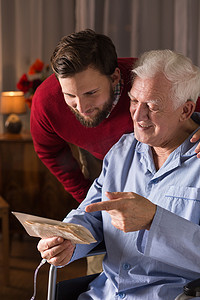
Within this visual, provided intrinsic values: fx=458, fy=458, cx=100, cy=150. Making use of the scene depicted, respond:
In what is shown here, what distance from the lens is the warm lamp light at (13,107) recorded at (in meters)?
3.63

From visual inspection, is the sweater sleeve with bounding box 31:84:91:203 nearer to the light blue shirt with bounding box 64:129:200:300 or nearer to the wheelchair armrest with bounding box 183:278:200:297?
the light blue shirt with bounding box 64:129:200:300

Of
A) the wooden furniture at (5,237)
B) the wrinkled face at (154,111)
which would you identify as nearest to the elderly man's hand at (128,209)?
the wrinkled face at (154,111)

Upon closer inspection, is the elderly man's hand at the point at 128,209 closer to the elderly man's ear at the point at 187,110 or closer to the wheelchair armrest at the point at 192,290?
the wheelchair armrest at the point at 192,290

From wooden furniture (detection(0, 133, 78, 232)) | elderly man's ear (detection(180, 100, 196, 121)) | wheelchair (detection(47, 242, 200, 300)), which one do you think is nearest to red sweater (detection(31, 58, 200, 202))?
elderly man's ear (detection(180, 100, 196, 121))

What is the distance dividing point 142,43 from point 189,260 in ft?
9.52

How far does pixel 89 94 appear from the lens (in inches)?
62.9

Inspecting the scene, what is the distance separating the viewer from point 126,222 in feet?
4.01

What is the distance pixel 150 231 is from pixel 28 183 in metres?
2.43

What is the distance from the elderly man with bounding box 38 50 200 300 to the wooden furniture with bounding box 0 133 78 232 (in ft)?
6.37

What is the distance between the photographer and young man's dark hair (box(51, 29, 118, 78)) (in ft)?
5.07

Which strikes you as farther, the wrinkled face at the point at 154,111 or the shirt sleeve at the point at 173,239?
the wrinkled face at the point at 154,111

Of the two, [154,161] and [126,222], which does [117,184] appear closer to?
[154,161]

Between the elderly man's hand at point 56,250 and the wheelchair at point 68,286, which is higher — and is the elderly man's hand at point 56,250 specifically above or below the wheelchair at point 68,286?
above

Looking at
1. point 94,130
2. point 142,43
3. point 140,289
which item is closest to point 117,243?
point 140,289
